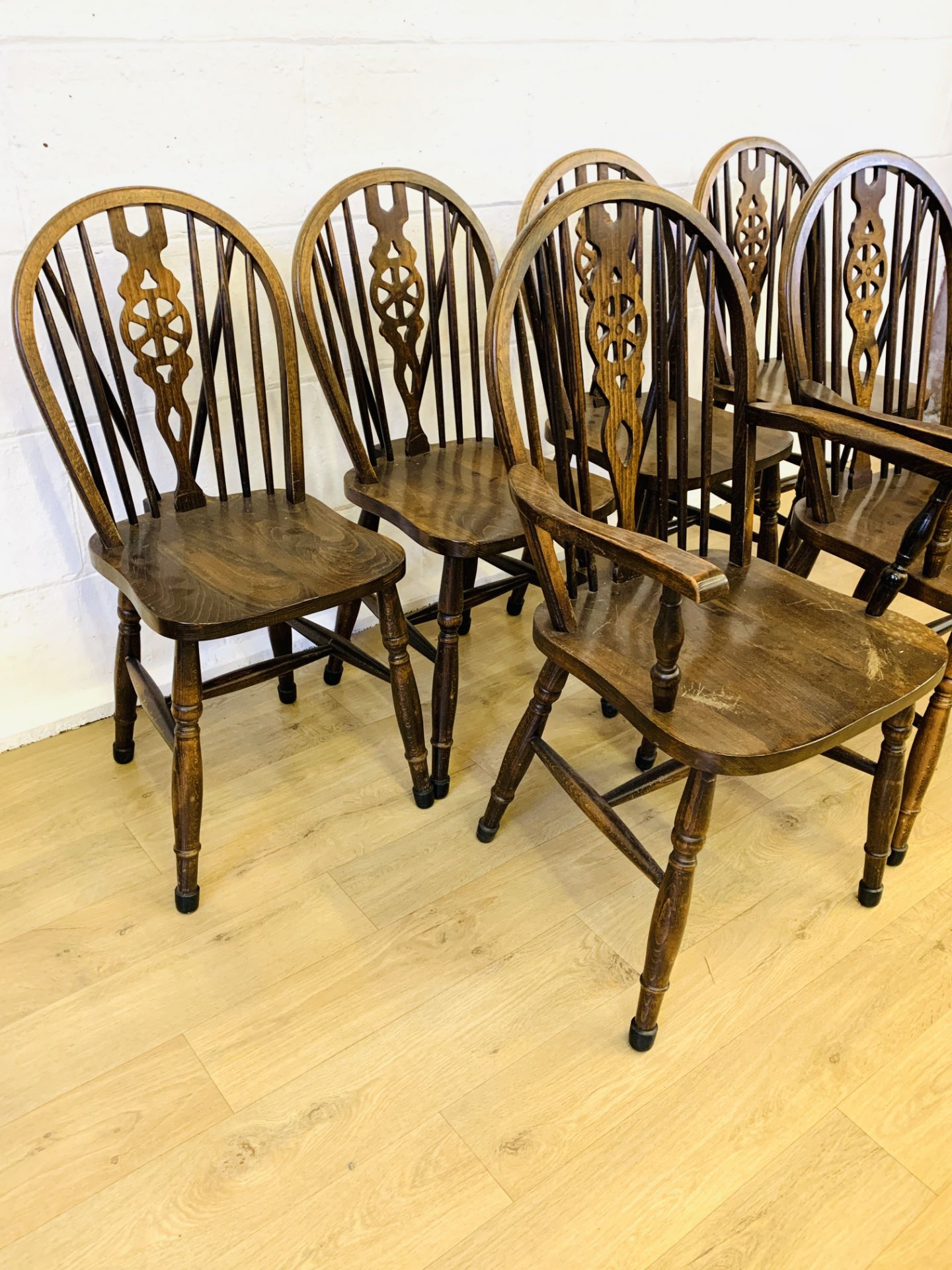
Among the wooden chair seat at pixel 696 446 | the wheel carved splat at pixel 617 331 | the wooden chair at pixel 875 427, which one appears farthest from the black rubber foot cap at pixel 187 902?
the wooden chair at pixel 875 427

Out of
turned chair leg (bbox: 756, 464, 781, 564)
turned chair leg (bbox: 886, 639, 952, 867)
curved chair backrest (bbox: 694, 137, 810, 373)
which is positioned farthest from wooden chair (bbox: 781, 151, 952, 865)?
curved chair backrest (bbox: 694, 137, 810, 373)

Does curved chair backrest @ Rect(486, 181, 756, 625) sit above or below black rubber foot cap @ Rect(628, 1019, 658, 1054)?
above

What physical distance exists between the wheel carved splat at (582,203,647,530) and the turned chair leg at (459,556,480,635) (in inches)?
16.4

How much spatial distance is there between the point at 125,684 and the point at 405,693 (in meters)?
0.52

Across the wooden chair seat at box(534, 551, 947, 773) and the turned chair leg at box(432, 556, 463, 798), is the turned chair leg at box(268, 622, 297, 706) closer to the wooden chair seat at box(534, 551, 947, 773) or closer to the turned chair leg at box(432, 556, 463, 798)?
the turned chair leg at box(432, 556, 463, 798)

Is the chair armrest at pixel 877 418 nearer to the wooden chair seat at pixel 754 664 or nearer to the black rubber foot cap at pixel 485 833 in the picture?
the wooden chair seat at pixel 754 664

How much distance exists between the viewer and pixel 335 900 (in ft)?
5.16

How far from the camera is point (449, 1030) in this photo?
1372 mm

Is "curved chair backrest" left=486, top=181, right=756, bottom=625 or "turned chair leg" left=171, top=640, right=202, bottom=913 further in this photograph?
"turned chair leg" left=171, top=640, right=202, bottom=913

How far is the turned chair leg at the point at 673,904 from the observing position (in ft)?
4.00

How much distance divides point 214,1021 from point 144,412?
1.08 meters

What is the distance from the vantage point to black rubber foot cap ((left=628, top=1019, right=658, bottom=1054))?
1.33 meters

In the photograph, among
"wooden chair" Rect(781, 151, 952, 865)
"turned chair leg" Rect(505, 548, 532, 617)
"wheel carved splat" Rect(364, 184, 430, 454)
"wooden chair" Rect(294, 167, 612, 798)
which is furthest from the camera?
"turned chair leg" Rect(505, 548, 532, 617)

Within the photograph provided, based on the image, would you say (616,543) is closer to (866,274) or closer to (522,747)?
(522,747)
